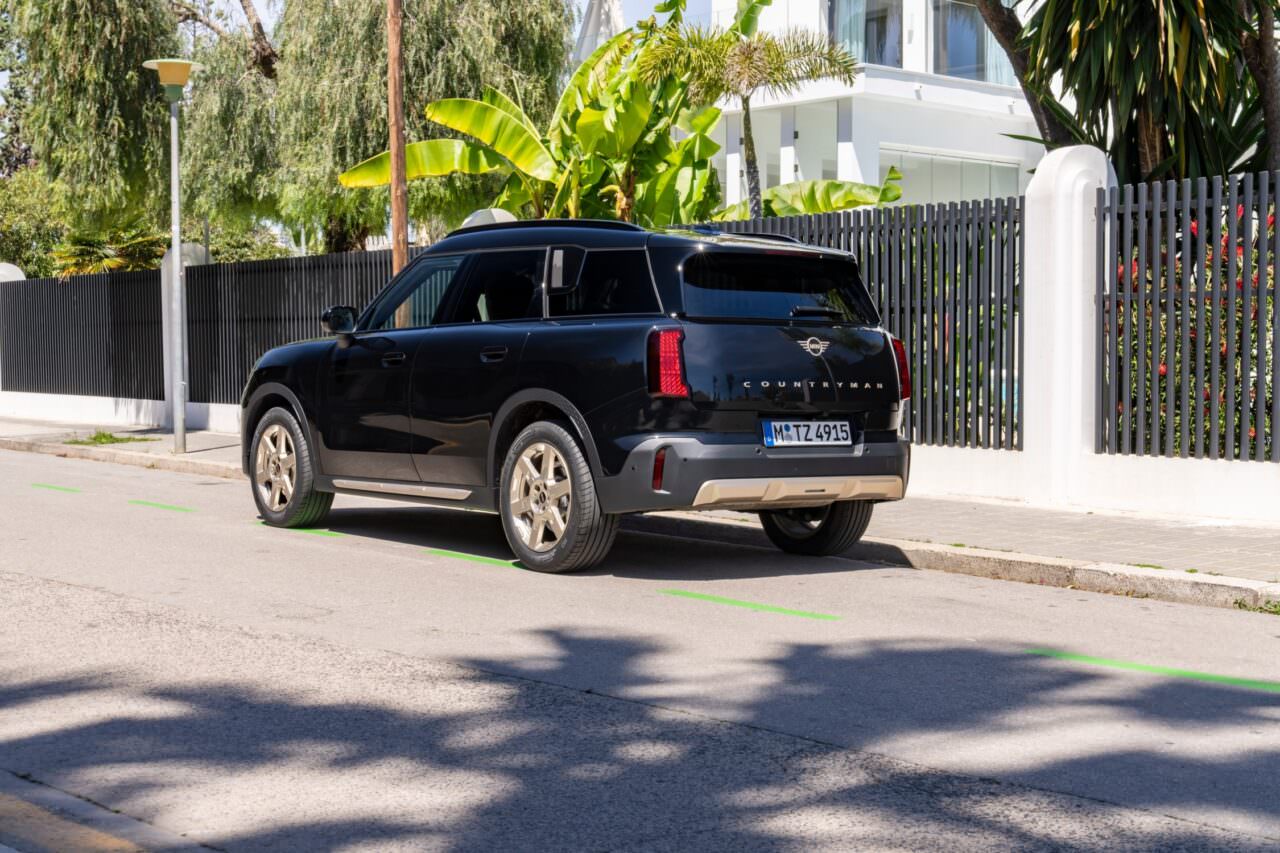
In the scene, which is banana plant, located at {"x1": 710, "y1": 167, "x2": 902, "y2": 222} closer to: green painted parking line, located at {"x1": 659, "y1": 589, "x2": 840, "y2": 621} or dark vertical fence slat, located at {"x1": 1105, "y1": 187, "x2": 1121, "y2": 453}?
dark vertical fence slat, located at {"x1": 1105, "y1": 187, "x2": 1121, "y2": 453}

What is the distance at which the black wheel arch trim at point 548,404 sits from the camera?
9.01 m

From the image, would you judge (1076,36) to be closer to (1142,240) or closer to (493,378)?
(1142,240)

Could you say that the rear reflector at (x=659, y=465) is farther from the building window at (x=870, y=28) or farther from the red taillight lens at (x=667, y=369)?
the building window at (x=870, y=28)

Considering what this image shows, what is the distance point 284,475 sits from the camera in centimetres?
1157

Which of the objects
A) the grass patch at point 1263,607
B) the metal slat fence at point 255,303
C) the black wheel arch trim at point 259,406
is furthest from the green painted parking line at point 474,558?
the metal slat fence at point 255,303

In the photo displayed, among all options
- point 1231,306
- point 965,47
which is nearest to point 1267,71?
point 1231,306

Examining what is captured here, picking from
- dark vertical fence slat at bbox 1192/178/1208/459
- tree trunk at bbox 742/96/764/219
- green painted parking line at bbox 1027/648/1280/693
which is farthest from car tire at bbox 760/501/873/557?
tree trunk at bbox 742/96/764/219

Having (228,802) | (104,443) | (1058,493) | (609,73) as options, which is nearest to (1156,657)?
(228,802)

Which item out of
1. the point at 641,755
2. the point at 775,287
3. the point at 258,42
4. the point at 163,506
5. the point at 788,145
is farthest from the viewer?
the point at 788,145

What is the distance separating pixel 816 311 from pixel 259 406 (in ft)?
15.0

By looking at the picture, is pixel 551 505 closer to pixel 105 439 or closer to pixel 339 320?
pixel 339 320

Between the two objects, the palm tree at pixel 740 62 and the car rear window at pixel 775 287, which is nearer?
the car rear window at pixel 775 287

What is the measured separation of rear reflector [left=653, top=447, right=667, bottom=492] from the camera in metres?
8.70

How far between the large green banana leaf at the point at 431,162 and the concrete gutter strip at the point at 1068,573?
9.23 metres
